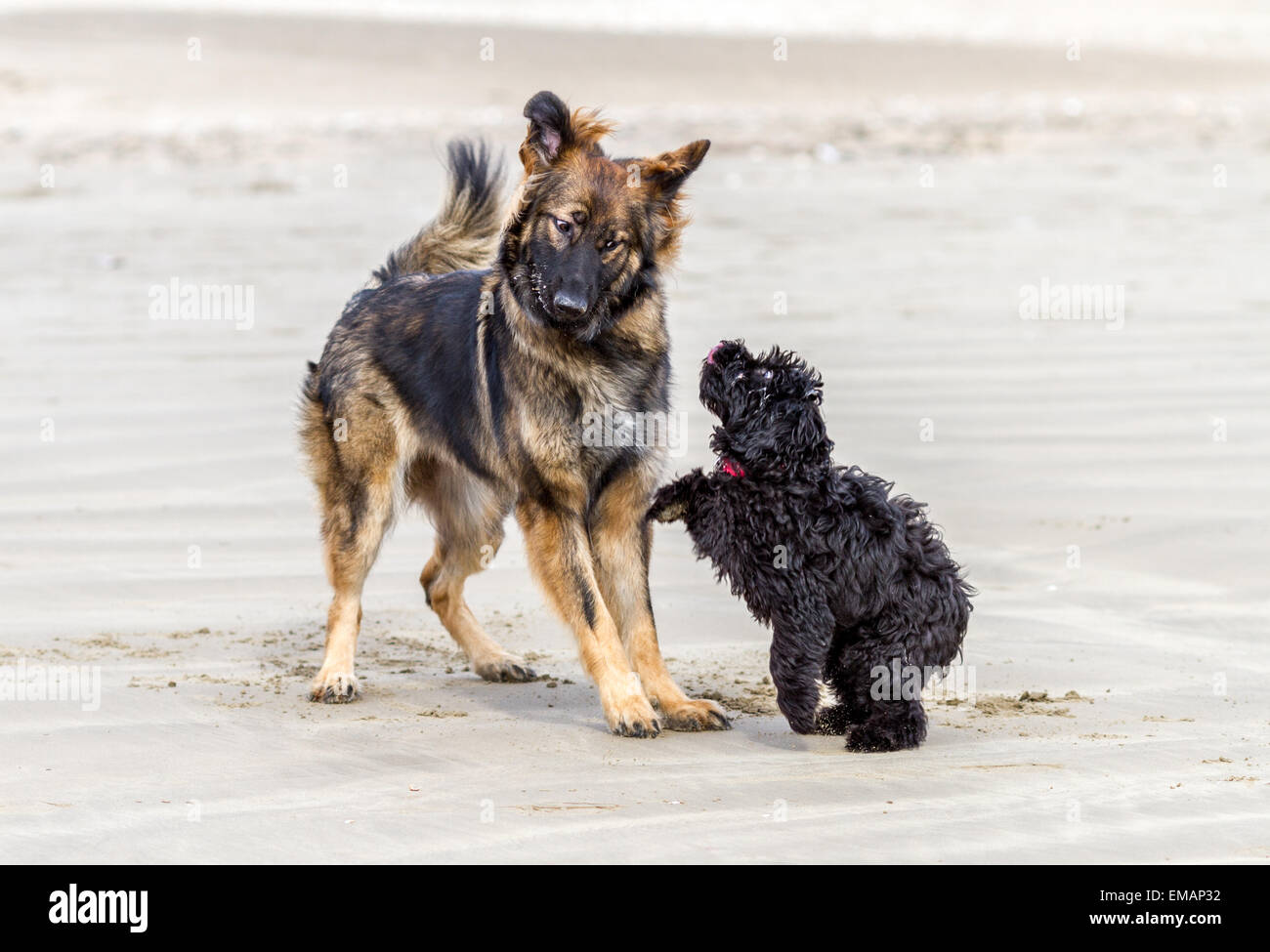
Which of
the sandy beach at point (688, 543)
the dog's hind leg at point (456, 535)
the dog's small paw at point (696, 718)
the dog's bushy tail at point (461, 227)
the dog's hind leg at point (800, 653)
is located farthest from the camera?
the dog's bushy tail at point (461, 227)

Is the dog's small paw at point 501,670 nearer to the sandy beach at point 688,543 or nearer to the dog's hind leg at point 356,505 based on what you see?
the sandy beach at point 688,543

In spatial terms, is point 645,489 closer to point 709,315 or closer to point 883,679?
point 883,679

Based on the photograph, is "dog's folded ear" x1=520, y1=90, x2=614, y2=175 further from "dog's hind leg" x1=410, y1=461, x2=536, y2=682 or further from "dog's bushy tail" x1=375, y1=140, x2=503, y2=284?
"dog's hind leg" x1=410, y1=461, x2=536, y2=682

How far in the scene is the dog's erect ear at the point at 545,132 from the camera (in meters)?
4.95

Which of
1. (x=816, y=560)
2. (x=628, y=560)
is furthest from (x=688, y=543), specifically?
(x=816, y=560)

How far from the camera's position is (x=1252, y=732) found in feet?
15.0

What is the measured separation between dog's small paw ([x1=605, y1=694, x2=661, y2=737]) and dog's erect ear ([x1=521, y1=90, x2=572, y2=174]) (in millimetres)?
1727

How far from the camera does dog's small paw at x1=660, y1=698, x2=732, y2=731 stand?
4906 mm

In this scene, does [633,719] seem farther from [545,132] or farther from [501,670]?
[545,132]

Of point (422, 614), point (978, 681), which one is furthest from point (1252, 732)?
point (422, 614)

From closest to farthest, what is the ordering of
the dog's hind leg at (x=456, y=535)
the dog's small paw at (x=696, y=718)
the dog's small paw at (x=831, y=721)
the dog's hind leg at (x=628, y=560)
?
the dog's small paw at (x=831, y=721), the dog's small paw at (x=696, y=718), the dog's hind leg at (x=628, y=560), the dog's hind leg at (x=456, y=535)

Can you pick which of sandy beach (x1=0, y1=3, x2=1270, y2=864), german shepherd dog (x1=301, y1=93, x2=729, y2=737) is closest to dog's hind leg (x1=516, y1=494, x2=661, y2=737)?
german shepherd dog (x1=301, y1=93, x2=729, y2=737)

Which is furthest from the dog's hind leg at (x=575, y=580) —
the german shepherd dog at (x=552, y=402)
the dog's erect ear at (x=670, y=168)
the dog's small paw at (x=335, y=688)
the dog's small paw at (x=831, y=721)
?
the dog's erect ear at (x=670, y=168)

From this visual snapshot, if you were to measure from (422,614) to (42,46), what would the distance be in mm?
26308
